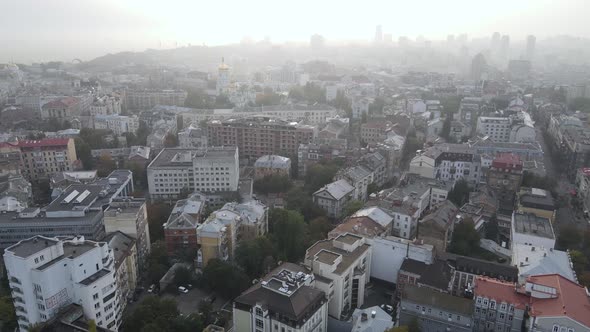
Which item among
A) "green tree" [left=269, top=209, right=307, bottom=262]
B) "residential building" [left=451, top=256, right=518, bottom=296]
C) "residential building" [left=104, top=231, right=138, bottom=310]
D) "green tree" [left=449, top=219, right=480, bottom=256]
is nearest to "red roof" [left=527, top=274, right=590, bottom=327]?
"residential building" [left=451, top=256, right=518, bottom=296]

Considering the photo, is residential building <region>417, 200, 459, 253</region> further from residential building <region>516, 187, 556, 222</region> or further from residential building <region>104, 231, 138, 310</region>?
residential building <region>104, 231, 138, 310</region>

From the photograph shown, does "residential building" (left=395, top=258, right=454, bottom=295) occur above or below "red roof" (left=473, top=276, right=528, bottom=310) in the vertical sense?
below

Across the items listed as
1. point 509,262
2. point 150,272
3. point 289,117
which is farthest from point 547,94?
point 150,272

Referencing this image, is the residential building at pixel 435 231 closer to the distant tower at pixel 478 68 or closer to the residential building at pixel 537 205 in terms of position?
the residential building at pixel 537 205

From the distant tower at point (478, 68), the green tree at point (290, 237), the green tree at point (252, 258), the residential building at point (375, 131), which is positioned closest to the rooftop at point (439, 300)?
the green tree at point (252, 258)

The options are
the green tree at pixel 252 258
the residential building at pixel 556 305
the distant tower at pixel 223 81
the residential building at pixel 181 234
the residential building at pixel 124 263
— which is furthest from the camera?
the distant tower at pixel 223 81

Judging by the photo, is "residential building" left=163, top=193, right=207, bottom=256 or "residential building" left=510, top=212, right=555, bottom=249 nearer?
"residential building" left=510, top=212, right=555, bottom=249

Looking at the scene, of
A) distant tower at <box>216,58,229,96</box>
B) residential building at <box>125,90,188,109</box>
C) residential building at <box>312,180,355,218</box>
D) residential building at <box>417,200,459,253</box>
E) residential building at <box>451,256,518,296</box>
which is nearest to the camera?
→ residential building at <box>451,256,518,296</box>

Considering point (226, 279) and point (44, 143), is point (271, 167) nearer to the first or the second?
point (226, 279)
